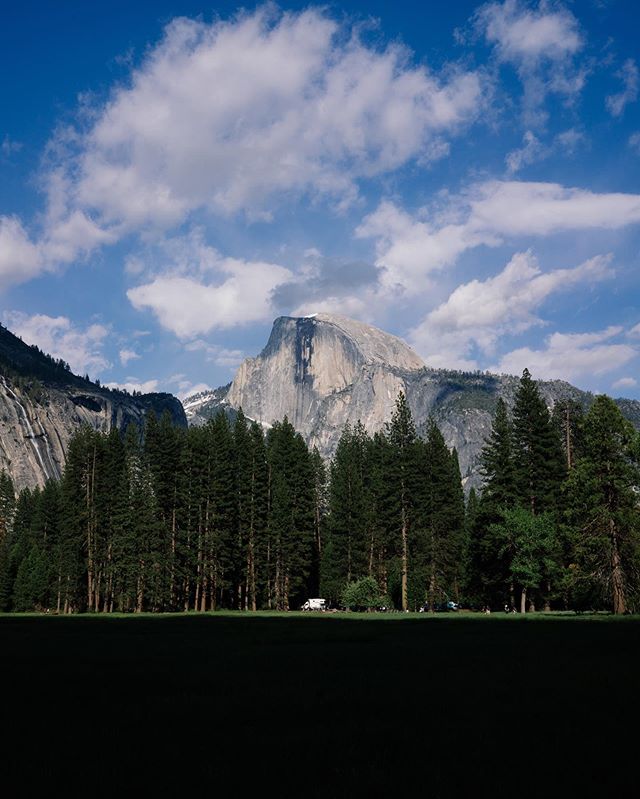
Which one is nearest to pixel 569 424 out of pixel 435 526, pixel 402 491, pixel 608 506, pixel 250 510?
pixel 435 526

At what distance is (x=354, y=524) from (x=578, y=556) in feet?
96.0

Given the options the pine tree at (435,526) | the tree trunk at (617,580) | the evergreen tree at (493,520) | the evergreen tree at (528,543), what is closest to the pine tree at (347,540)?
the pine tree at (435,526)

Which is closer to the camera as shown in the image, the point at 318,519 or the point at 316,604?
the point at 316,604

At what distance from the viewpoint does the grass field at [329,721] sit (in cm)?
707

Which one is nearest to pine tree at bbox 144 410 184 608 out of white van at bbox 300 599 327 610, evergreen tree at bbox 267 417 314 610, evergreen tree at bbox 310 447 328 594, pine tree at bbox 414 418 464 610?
evergreen tree at bbox 267 417 314 610

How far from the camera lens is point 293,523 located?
63.7 m

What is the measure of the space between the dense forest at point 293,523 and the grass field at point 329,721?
3045cm

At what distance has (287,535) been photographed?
6216 cm

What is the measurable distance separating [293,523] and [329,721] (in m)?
54.5

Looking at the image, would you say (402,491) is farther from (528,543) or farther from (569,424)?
(569,424)

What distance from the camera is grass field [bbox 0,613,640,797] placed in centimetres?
707

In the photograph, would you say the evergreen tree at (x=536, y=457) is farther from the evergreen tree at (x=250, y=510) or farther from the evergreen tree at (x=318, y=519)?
the evergreen tree at (x=318, y=519)

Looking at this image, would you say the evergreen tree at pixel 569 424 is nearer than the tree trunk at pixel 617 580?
No

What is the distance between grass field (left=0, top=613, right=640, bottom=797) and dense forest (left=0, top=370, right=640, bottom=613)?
1199 inches
